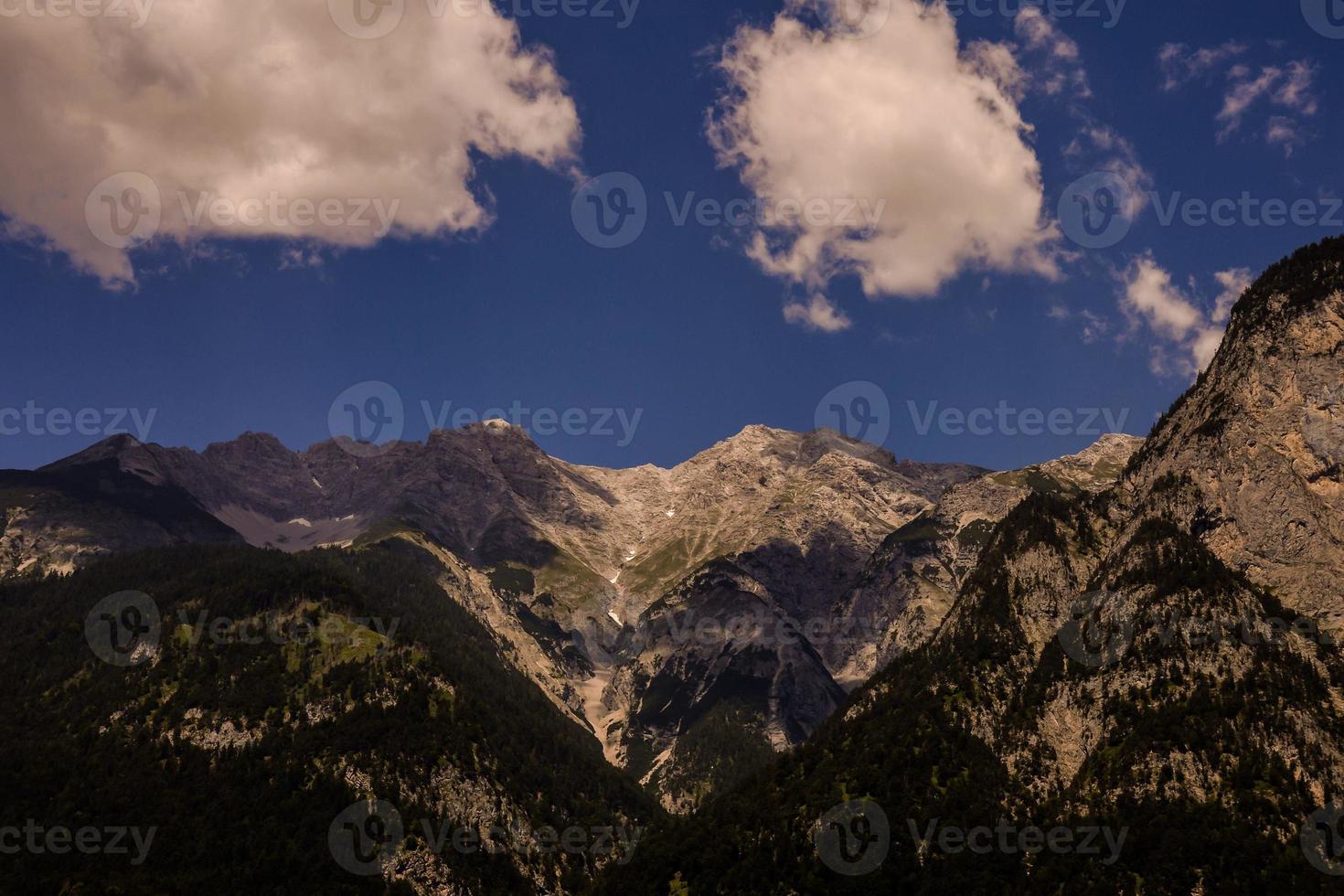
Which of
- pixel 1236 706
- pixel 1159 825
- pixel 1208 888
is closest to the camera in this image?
pixel 1208 888

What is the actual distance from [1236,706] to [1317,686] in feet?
57.2

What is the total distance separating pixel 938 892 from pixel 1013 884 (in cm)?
1408

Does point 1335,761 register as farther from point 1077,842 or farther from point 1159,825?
point 1077,842

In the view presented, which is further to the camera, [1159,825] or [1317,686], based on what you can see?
[1317,686]

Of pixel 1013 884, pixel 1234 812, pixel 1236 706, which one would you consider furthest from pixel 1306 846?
pixel 1013 884

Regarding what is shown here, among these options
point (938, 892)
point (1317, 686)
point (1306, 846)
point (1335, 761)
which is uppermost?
point (1317, 686)

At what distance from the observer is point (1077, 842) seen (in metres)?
194

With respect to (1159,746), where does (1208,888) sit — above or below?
below

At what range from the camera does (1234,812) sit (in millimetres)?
181250

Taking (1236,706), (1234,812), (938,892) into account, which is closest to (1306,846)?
(1234,812)

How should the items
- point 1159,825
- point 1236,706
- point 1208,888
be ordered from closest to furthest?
1. point 1208,888
2. point 1159,825
3. point 1236,706
